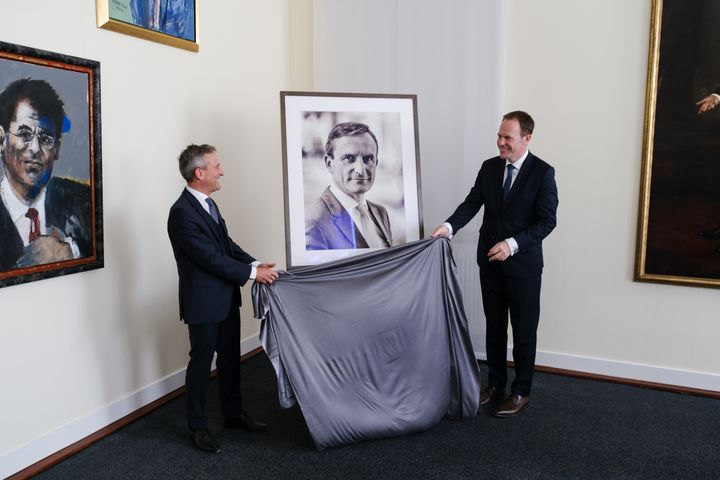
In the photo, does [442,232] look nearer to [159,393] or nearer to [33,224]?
[159,393]

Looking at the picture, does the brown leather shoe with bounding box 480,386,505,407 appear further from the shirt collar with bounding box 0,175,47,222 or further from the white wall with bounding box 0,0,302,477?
the shirt collar with bounding box 0,175,47,222

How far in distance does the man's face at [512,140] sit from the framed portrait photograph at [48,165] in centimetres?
204

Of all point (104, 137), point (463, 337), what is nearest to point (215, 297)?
point (104, 137)

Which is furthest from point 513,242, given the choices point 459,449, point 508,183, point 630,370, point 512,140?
point 630,370

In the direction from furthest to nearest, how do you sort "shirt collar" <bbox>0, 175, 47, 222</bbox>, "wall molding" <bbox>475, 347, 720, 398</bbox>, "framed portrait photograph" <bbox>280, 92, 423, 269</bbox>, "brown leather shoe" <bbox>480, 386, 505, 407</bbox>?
"wall molding" <bbox>475, 347, 720, 398</bbox>
"brown leather shoe" <bbox>480, 386, 505, 407</bbox>
"framed portrait photograph" <bbox>280, 92, 423, 269</bbox>
"shirt collar" <bbox>0, 175, 47, 222</bbox>

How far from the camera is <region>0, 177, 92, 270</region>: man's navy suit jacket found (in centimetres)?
250

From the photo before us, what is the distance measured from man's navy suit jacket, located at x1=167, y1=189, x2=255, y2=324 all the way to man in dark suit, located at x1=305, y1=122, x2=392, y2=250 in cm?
53

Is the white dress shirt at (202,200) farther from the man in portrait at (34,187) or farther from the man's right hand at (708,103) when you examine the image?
the man's right hand at (708,103)

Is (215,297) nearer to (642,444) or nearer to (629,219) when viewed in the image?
(642,444)

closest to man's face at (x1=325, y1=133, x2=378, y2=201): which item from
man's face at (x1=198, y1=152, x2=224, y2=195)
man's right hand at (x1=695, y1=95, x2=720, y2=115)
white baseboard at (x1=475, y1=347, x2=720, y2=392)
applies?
man's face at (x1=198, y1=152, x2=224, y2=195)

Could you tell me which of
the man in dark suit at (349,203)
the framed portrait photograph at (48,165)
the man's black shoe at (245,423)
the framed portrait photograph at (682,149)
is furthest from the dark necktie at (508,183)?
the framed portrait photograph at (48,165)

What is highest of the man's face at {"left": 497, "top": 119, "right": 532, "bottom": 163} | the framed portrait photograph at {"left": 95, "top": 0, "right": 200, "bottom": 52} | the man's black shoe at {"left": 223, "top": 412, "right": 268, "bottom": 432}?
the framed portrait photograph at {"left": 95, "top": 0, "right": 200, "bottom": 52}

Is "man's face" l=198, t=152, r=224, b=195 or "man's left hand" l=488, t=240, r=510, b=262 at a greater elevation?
"man's face" l=198, t=152, r=224, b=195

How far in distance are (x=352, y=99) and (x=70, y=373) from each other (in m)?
1.99
